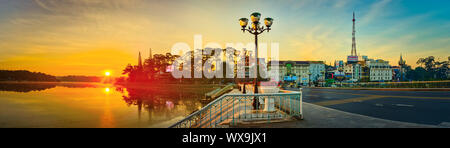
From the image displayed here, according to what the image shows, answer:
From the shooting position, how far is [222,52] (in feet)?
181

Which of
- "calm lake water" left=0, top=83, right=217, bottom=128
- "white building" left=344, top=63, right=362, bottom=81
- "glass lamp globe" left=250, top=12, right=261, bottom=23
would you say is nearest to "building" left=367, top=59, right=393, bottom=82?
"white building" left=344, top=63, right=362, bottom=81

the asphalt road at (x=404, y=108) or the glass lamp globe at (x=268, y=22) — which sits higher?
the glass lamp globe at (x=268, y=22)

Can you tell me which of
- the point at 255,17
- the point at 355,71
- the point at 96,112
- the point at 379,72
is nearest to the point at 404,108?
the point at 255,17

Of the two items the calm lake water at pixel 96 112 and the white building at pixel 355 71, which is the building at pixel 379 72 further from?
the calm lake water at pixel 96 112

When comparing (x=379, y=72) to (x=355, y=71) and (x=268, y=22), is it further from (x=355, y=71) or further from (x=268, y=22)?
(x=268, y=22)

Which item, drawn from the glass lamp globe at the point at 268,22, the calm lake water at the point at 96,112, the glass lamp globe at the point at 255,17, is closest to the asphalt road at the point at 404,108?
the glass lamp globe at the point at 268,22

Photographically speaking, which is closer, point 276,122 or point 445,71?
point 276,122

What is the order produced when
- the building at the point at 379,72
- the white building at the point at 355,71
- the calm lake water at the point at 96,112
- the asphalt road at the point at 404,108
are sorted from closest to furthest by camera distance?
the asphalt road at the point at 404,108 → the calm lake water at the point at 96,112 → the white building at the point at 355,71 → the building at the point at 379,72

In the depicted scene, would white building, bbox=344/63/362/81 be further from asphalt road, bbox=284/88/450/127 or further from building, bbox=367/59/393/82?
asphalt road, bbox=284/88/450/127

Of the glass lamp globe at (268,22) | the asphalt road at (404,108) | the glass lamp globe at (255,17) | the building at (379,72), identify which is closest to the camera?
the asphalt road at (404,108)

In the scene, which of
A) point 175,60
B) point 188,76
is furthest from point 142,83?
point 188,76
